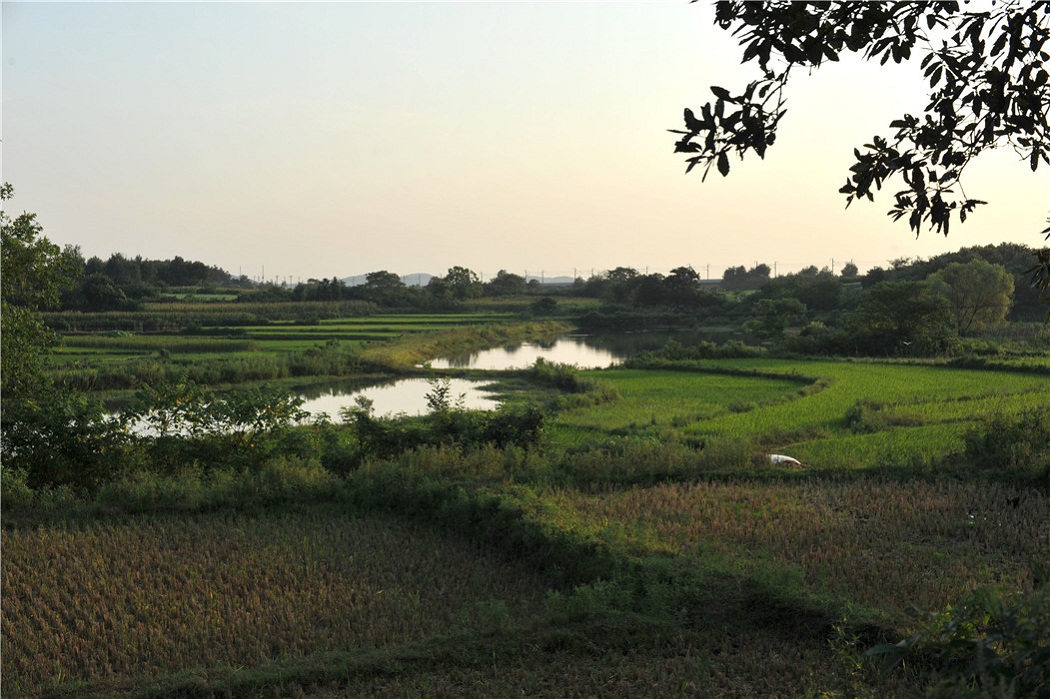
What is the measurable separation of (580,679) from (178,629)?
3.28 m

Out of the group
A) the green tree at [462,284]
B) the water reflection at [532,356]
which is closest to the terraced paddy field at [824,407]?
the water reflection at [532,356]

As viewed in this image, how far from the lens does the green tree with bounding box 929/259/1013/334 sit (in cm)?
4266

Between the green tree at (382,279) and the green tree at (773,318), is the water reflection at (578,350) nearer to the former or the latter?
the green tree at (773,318)

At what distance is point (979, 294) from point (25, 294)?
4296 centimetres

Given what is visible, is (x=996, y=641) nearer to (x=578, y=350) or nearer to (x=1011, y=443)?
(x=1011, y=443)

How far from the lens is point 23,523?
379 inches

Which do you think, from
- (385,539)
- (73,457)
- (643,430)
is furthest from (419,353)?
(385,539)

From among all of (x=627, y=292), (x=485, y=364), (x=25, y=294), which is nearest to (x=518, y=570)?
(x=25, y=294)

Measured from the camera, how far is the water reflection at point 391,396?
22.9 m

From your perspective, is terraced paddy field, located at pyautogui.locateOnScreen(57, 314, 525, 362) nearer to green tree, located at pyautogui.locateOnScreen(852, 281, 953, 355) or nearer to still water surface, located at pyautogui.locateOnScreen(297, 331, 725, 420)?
still water surface, located at pyautogui.locateOnScreen(297, 331, 725, 420)

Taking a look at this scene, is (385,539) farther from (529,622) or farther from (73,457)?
(73,457)

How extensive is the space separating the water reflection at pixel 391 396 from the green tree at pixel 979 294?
27.4m

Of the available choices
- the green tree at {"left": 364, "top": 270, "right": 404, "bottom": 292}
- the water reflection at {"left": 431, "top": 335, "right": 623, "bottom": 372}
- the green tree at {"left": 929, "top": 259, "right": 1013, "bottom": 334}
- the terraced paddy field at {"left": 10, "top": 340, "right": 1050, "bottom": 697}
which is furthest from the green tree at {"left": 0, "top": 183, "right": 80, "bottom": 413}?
the green tree at {"left": 364, "top": 270, "right": 404, "bottom": 292}

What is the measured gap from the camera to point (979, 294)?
1690 inches
